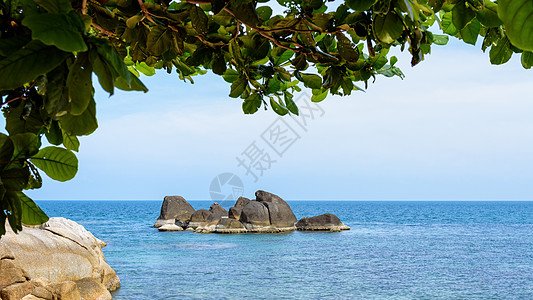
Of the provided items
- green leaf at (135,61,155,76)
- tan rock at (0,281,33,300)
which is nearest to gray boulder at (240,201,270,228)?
tan rock at (0,281,33,300)

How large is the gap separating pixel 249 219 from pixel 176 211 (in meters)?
9.72

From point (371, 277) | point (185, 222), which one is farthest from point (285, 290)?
point (185, 222)

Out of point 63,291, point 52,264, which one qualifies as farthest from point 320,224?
point 63,291

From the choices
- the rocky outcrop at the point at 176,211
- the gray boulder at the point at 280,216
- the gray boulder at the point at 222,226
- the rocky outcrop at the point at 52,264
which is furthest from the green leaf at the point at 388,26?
the rocky outcrop at the point at 176,211

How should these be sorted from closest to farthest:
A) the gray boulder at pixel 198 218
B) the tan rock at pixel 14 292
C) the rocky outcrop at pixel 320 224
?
the tan rock at pixel 14 292 → the rocky outcrop at pixel 320 224 → the gray boulder at pixel 198 218

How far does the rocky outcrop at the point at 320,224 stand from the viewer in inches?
1574

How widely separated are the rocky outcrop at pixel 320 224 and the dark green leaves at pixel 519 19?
130ft

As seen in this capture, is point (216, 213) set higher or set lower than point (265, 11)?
lower

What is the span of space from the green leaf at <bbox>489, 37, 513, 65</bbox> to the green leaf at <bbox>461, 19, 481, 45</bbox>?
17cm

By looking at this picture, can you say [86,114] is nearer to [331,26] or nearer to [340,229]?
[331,26]

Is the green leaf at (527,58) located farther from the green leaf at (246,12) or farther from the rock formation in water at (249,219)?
the rock formation in water at (249,219)

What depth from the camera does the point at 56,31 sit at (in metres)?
0.59

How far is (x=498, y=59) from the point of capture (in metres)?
1.51

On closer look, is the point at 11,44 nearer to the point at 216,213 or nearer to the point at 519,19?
the point at 519,19
